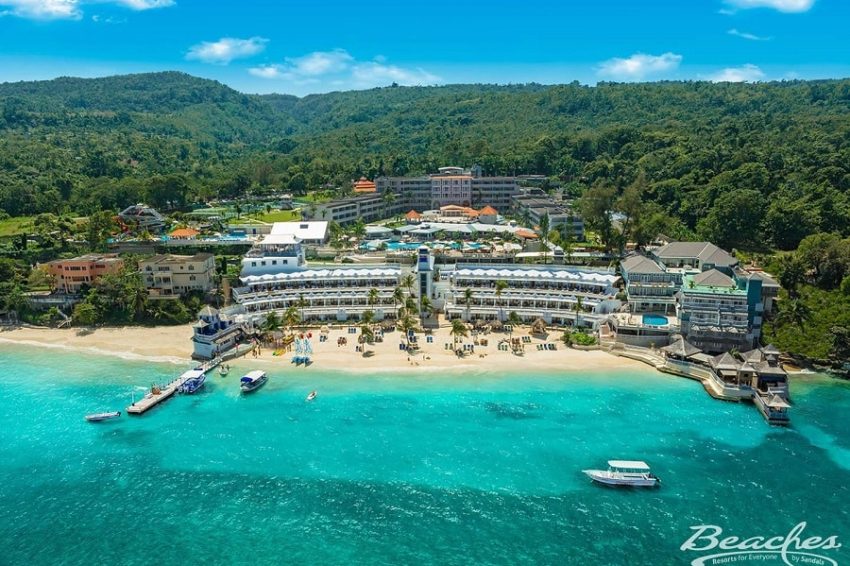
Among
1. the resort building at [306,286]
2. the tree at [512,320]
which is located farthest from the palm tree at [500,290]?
the resort building at [306,286]

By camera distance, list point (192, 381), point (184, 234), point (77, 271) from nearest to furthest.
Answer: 1. point (192, 381)
2. point (77, 271)
3. point (184, 234)

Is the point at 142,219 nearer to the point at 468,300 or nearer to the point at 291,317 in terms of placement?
the point at 291,317

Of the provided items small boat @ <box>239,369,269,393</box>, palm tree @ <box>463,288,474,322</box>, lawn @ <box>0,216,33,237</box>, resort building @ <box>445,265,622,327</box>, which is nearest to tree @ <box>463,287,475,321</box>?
palm tree @ <box>463,288,474,322</box>

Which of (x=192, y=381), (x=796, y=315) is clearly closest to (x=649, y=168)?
(x=796, y=315)

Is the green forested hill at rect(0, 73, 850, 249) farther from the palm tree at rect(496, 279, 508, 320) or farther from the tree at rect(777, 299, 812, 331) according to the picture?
the tree at rect(777, 299, 812, 331)

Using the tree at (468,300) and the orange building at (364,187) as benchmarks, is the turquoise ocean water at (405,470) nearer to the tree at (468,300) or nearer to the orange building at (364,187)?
the tree at (468,300)

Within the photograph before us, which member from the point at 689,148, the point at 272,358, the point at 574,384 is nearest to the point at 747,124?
the point at 689,148
